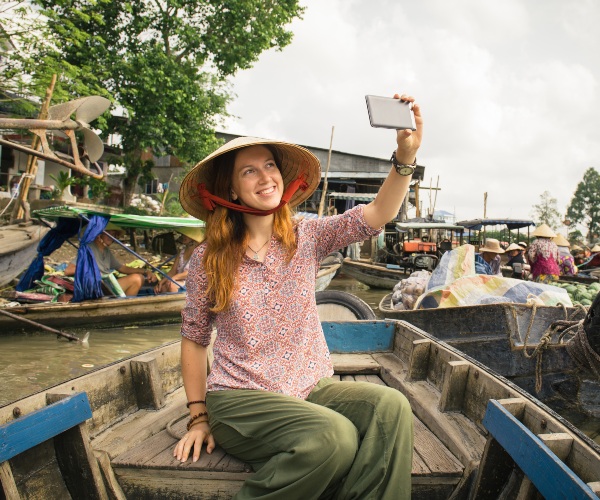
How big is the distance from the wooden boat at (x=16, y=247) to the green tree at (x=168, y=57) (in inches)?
187

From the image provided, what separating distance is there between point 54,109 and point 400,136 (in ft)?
13.6

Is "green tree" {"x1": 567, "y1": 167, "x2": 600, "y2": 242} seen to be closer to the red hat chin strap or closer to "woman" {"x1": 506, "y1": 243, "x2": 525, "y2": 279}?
"woman" {"x1": 506, "y1": 243, "x2": 525, "y2": 279}

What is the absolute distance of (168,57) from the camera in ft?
43.9

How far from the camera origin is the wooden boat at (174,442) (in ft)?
4.79

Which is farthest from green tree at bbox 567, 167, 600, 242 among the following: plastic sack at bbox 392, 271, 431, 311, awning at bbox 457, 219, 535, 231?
plastic sack at bbox 392, 271, 431, 311

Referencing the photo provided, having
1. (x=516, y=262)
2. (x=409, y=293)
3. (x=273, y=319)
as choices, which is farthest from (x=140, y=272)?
(x=516, y=262)

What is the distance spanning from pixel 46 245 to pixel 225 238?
6184 mm

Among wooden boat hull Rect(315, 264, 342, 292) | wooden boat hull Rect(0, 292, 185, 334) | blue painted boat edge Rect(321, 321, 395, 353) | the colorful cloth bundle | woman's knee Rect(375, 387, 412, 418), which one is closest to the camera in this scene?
woman's knee Rect(375, 387, 412, 418)

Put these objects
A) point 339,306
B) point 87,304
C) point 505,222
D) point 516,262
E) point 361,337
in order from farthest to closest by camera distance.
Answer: point 505,222 → point 516,262 → point 87,304 → point 339,306 → point 361,337

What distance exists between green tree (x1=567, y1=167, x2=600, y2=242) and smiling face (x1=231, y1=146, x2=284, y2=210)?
4293 centimetres

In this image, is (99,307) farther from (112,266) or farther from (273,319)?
(273,319)

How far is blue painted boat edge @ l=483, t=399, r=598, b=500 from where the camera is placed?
121 centimetres

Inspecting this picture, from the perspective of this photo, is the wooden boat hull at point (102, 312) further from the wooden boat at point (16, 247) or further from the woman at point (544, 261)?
the woman at point (544, 261)

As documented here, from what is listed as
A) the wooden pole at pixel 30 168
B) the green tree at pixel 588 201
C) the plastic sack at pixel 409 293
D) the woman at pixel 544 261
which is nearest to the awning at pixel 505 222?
the woman at pixel 544 261
